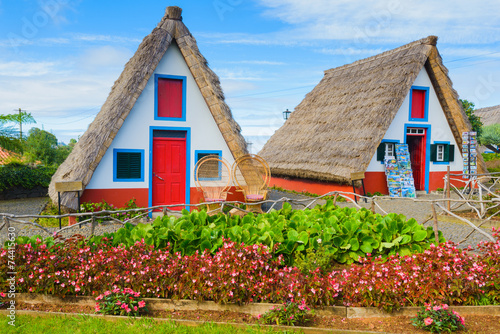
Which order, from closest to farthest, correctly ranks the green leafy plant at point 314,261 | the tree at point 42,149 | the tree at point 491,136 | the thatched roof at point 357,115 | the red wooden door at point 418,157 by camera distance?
the green leafy plant at point 314,261 < the thatched roof at point 357,115 < the red wooden door at point 418,157 < the tree at point 42,149 < the tree at point 491,136

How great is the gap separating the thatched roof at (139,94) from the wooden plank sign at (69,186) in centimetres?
23

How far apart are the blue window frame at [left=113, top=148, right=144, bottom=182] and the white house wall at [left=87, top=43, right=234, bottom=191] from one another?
8 centimetres

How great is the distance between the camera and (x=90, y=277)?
4.25 metres

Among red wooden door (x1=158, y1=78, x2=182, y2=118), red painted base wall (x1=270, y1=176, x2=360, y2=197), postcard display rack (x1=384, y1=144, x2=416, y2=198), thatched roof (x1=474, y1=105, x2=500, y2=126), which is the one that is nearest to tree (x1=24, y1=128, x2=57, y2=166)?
red painted base wall (x1=270, y1=176, x2=360, y2=197)

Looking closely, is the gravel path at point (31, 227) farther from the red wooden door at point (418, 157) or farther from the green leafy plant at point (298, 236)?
the red wooden door at point (418, 157)

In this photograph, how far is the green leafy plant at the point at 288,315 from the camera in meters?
3.76

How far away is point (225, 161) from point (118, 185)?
9.14 feet

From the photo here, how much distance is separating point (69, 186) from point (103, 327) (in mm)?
5260

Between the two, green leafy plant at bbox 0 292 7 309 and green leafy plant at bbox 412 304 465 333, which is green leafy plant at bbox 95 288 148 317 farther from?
green leafy plant at bbox 412 304 465 333

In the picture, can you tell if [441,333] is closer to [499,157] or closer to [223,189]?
[223,189]

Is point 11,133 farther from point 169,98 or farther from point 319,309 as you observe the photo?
point 319,309

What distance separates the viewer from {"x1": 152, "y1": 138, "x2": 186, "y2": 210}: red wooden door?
10055 millimetres

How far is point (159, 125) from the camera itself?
9945 mm

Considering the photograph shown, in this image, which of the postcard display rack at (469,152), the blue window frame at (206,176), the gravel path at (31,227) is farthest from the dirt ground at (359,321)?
the postcard display rack at (469,152)
